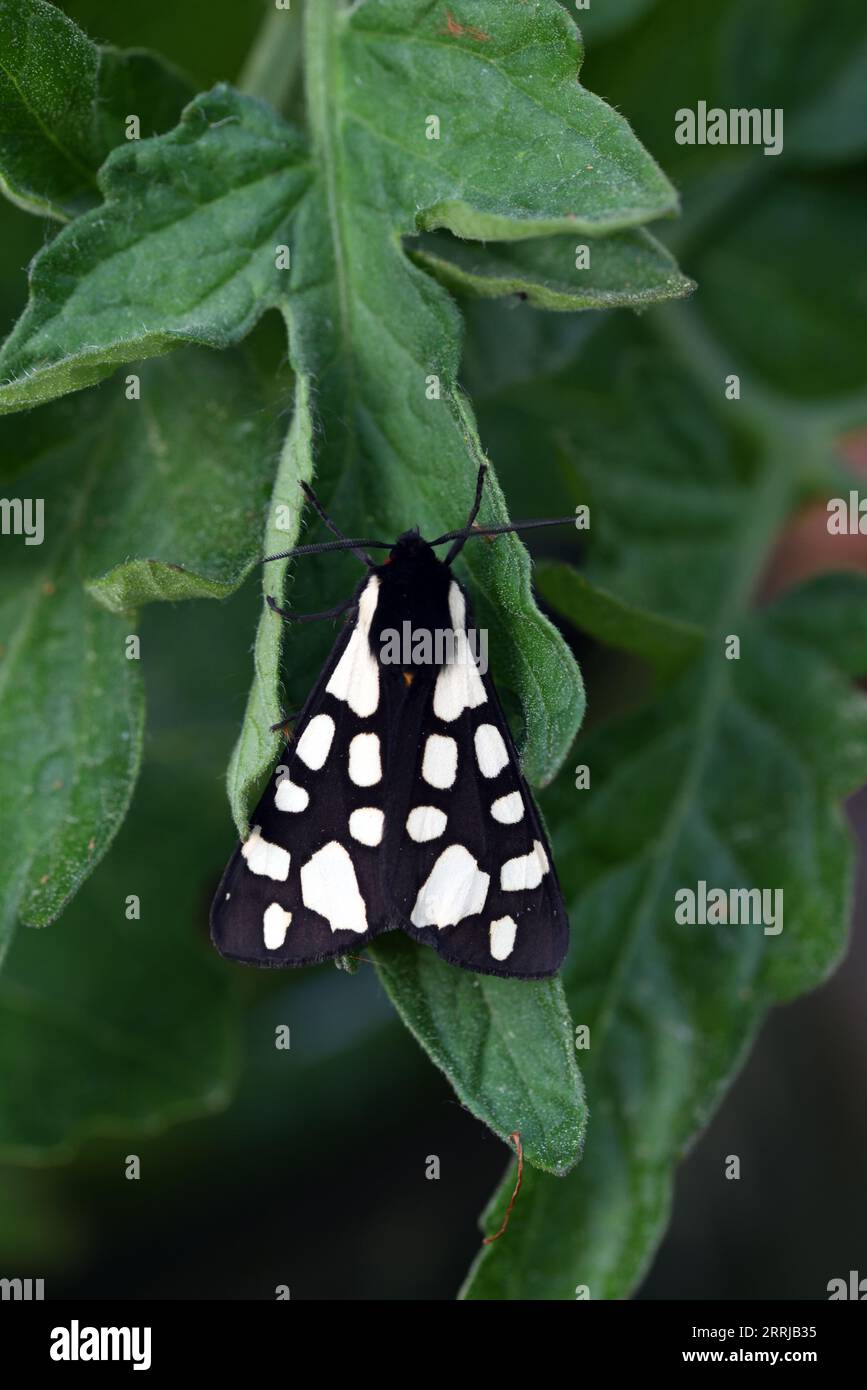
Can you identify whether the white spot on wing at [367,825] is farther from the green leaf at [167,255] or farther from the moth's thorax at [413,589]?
the green leaf at [167,255]

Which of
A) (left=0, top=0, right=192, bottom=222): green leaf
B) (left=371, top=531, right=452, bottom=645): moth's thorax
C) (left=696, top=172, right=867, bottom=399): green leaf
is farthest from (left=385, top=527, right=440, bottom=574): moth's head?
(left=696, top=172, right=867, bottom=399): green leaf

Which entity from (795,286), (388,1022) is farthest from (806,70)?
(388,1022)

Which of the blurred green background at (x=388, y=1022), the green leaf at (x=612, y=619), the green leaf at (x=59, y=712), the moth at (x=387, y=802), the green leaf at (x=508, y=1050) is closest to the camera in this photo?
the green leaf at (x=508, y=1050)

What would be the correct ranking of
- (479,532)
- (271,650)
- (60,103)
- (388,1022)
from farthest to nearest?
(388,1022) → (60,103) → (479,532) → (271,650)

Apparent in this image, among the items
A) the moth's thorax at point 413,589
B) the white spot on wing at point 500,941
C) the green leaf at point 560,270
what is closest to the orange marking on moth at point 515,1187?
the white spot on wing at point 500,941

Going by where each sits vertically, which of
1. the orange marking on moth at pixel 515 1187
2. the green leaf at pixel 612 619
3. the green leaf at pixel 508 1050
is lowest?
the orange marking on moth at pixel 515 1187

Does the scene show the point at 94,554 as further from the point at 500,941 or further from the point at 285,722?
the point at 500,941

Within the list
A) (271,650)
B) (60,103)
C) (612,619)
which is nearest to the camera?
(271,650)

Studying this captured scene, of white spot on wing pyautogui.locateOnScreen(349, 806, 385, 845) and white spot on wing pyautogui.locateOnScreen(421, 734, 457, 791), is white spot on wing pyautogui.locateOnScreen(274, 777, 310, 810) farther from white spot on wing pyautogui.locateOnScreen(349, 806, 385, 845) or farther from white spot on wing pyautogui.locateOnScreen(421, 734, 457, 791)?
white spot on wing pyautogui.locateOnScreen(421, 734, 457, 791)
